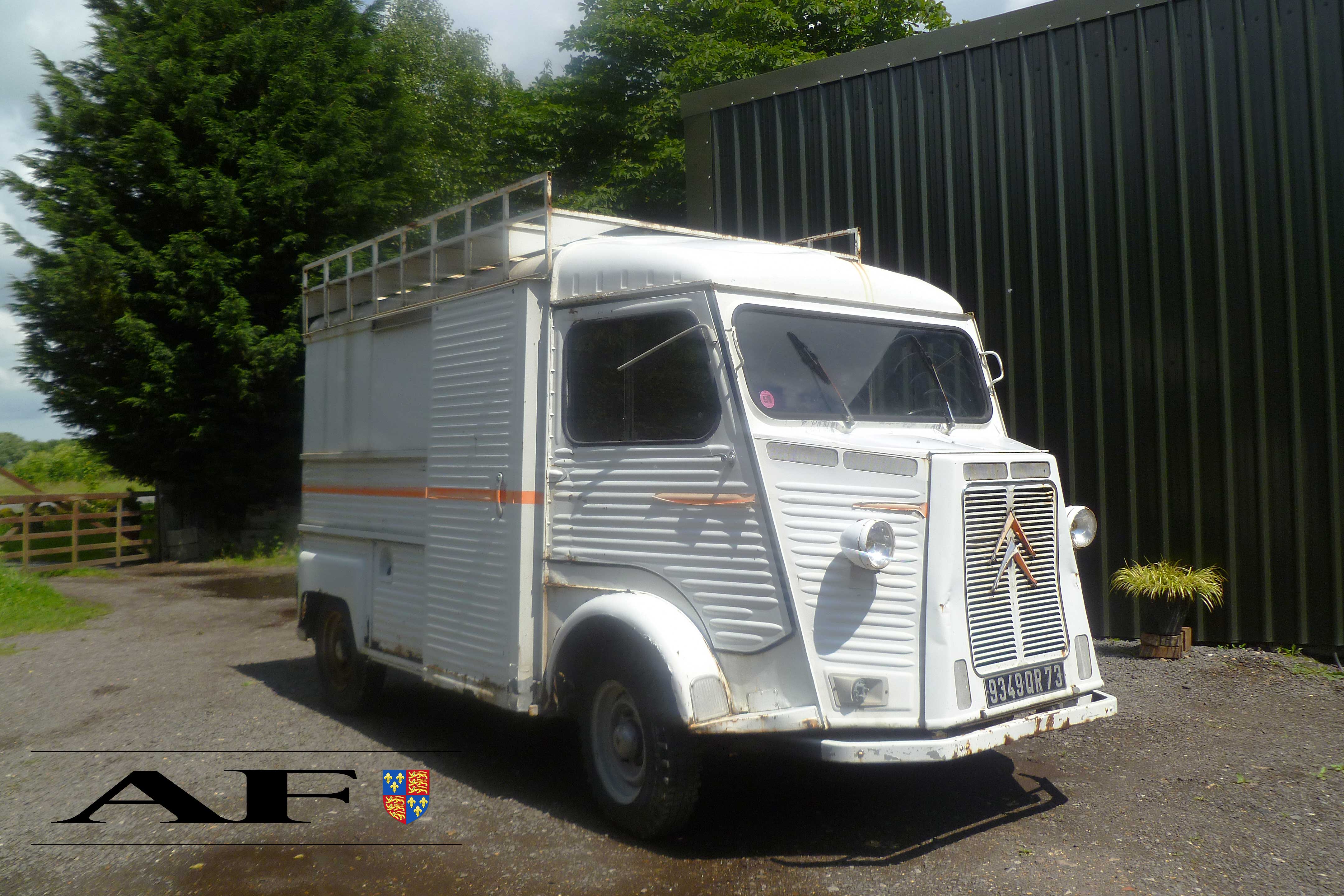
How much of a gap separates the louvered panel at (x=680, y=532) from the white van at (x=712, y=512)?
0.01 metres

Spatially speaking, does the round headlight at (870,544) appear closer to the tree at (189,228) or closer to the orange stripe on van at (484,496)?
the orange stripe on van at (484,496)

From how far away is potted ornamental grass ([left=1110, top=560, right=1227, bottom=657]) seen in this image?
826 centimetres

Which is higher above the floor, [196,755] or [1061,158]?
[1061,158]

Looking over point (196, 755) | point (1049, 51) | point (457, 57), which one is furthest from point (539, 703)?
point (457, 57)

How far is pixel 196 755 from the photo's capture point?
21.2 ft

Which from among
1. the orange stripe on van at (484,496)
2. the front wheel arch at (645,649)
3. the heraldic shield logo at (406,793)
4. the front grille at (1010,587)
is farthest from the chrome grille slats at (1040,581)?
the heraldic shield logo at (406,793)

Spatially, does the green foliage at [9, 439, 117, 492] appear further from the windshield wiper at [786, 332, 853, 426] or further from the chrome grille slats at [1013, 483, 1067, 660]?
the chrome grille slats at [1013, 483, 1067, 660]

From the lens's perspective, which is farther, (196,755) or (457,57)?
(457,57)

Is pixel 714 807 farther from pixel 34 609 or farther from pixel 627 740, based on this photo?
→ pixel 34 609

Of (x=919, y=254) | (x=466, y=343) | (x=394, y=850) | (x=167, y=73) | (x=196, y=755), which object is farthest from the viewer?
→ (x=167, y=73)

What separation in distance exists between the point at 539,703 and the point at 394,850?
1.00 metres

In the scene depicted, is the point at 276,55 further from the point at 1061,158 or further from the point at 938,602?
the point at 938,602

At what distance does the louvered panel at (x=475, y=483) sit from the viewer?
5551 millimetres

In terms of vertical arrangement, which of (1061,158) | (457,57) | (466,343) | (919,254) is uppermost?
(457,57)
